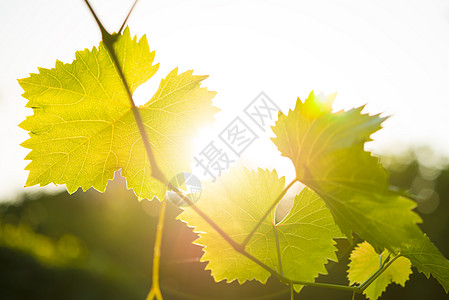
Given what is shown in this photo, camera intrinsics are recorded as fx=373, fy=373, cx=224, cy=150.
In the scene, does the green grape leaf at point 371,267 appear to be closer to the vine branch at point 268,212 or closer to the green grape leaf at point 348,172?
the green grape leaf at point 348,172

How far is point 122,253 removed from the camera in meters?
14.8

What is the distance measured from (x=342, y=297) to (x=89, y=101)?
10878 mm

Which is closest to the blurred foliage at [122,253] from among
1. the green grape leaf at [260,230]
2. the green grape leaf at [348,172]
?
the green grape leaf at [260,230]

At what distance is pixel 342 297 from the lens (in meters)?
10.2

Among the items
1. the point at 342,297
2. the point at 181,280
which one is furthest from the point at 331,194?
the point at 181,280

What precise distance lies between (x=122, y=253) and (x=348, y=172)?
50.5 ft

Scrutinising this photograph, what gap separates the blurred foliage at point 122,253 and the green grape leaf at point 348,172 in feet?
1.06

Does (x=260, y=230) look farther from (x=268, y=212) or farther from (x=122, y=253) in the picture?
(x=122, y=253)

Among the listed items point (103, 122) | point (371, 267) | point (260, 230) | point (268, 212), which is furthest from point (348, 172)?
point (371, 267)

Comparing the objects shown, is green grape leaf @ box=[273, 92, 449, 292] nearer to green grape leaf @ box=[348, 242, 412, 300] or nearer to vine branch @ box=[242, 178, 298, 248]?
vine branch @ box=[242, 178, 298, 248]

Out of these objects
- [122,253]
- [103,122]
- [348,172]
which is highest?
[122,253]

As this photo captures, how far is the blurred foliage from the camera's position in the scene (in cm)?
853

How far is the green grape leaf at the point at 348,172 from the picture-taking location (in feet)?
1.65

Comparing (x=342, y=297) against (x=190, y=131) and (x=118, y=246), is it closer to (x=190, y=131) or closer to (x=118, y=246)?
(x=118, y=246)
